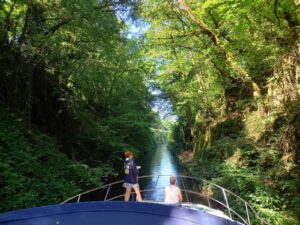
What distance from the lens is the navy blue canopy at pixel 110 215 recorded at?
14.7 ft

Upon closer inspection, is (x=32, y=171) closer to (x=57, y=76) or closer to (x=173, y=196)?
(x=173, y=196)

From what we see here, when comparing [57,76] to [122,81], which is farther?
[122,81]

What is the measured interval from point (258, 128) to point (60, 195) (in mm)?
7757

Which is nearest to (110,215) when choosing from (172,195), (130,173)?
(172,195)

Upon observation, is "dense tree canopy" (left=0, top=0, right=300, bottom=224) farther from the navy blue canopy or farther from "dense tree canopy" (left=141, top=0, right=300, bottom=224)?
the navy blue canopy

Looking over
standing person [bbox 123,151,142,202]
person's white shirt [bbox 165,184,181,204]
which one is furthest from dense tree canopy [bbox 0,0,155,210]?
Result: person's white shirt [bbox 165,184,181,204]

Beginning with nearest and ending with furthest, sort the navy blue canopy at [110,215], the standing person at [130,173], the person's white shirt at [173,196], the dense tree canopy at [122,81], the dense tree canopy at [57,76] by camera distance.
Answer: the navy blue canopy at [110,215] → the person's white shirt at [173,196] → the standing person at [130,173] → the dense tree canopy at [122,81] → the dense tree canopy at [57,76]

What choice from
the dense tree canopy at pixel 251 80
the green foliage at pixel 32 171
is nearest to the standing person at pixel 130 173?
the green foliage at pixel 32 171

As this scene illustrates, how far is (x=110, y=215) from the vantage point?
4.75 m

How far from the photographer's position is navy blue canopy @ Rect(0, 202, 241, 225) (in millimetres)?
4473

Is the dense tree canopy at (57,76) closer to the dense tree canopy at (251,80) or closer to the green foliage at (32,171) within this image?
the green foliage at (32,171)

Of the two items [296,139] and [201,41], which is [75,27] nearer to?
[201,41]

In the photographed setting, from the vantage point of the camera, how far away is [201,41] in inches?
662

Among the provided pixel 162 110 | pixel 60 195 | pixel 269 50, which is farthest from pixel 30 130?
pixel 162 110
